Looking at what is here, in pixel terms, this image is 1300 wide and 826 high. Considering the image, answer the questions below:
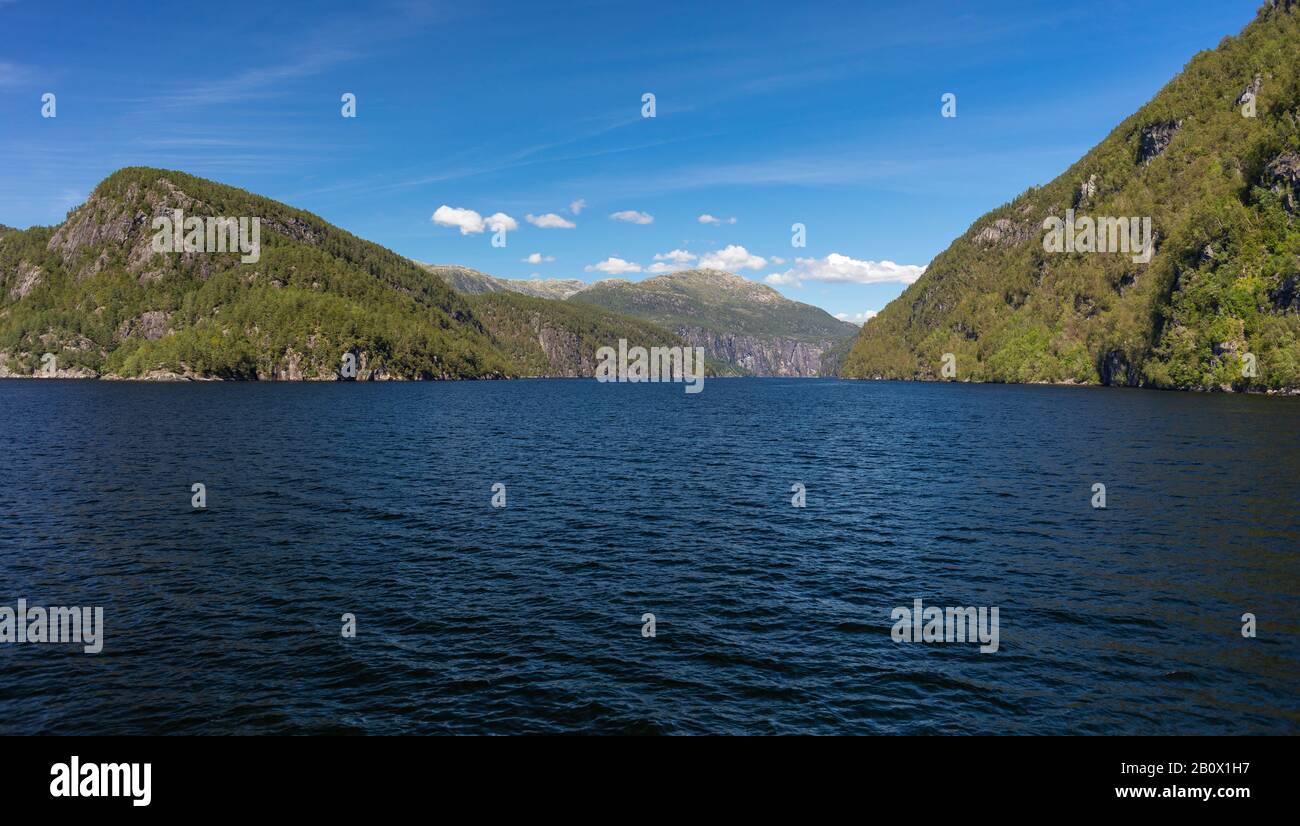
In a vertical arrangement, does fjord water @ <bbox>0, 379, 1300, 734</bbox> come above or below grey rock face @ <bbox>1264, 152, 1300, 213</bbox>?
below

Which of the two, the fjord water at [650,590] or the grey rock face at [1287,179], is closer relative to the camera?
the fjord water at [650,590]

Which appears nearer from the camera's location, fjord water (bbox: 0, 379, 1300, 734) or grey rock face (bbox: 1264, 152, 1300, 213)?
fjord water (bbox: 0, 379, 1300, 734)

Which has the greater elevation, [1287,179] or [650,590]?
[1287,179]

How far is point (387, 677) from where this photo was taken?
22.5m

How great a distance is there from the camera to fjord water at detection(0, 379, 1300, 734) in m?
20.6

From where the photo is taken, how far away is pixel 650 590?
3155 centimetres

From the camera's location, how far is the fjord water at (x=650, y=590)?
20.6 metres

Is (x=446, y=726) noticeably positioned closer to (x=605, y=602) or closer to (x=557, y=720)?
(x=557, y=720)

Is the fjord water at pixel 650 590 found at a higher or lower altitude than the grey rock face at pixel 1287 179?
lower

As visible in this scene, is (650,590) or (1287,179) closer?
(650,590)
